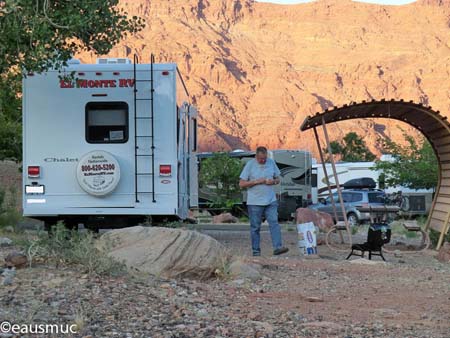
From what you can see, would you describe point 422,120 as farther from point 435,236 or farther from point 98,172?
point 98,172

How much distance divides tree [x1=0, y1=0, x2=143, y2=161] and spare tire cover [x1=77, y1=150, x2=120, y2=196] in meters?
1.45

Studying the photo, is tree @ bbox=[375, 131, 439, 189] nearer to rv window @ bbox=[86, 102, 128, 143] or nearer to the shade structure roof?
the shade structure roof

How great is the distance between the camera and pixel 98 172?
477 inches

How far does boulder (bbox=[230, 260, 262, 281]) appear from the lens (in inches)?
325

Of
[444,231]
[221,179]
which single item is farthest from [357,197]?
[444,231]

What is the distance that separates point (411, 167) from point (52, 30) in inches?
924

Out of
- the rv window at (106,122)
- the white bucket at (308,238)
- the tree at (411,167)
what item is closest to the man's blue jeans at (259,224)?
the white bucket at (308,238)

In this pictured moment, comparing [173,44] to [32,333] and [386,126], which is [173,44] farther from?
[32,333]

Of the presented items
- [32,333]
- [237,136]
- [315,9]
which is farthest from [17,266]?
[315,9]

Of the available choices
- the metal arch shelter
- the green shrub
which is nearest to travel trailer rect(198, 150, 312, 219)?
the green shrub

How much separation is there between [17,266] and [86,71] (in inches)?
212

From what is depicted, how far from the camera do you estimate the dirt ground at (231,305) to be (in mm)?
5812

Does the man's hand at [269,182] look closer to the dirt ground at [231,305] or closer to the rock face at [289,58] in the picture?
the dirt ground at [231,305]

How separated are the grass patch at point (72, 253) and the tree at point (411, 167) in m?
25.1
